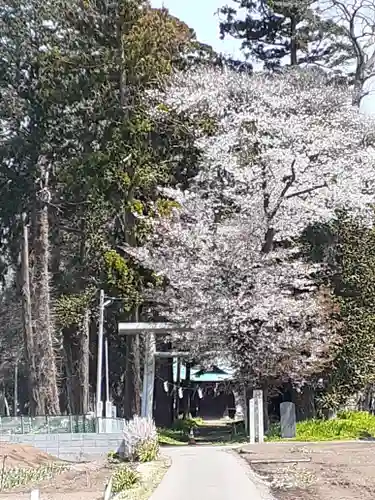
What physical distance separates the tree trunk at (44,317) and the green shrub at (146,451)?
1757 centimetres

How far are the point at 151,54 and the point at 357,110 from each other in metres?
8.44

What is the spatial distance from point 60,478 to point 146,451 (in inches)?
97.5

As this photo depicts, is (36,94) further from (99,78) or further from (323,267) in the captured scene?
(323,267)

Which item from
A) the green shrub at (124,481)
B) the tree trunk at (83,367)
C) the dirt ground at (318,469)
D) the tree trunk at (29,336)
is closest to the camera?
the dirt ground at (318,469)

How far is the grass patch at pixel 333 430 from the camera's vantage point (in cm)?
3077

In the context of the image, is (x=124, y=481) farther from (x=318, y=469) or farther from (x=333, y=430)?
(x=333, y=430)

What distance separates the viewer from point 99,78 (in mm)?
36625

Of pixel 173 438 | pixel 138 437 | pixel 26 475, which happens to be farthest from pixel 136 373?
pixel 26 475

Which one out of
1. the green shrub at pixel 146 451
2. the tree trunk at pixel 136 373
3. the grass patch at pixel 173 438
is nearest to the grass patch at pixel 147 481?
the green shrub at pixel 146 451

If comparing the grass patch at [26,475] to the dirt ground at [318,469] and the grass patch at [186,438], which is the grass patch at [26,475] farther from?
the grass patch at [186,438]

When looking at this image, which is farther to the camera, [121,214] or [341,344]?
[121,214]

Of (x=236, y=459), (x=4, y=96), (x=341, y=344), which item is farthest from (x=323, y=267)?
(x=4, y=96)

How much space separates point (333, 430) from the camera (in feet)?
103

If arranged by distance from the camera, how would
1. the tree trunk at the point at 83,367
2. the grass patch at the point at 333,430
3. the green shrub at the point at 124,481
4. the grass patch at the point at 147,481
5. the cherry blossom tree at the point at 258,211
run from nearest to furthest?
the grass patch at the point at 147,481, the green shrub at the point at 124,481, the grass patch at the point at 333,430, the cherry blossom tree at the point at 258,211, the tree trunk at the point at 83,367
